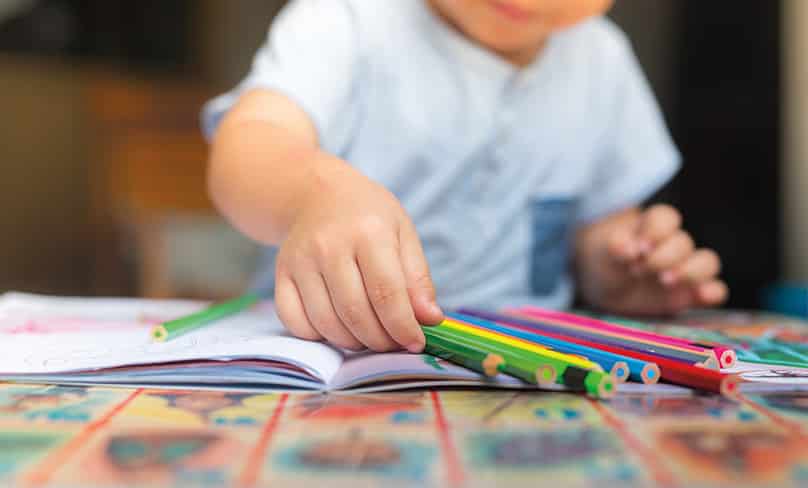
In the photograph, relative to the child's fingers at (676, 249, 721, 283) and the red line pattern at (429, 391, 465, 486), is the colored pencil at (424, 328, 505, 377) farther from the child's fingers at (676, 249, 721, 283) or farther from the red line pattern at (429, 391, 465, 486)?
the child's fingers at (676, 249, 721, 283)

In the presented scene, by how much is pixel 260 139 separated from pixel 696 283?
1.17ft

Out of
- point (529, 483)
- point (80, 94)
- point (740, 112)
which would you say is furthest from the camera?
point (80, 94)

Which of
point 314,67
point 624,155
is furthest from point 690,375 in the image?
point 624,155

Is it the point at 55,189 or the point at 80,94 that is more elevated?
the point at 80,94

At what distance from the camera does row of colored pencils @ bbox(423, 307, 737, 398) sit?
320 millimetres

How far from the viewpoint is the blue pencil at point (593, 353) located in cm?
34

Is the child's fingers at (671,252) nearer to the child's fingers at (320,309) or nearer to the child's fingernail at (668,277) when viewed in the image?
the child's fingernail at (668,277)

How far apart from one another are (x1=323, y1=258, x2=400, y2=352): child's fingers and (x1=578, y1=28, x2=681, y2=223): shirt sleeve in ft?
1.49

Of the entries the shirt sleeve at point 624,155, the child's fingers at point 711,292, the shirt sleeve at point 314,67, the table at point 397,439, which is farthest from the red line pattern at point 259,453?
the shirt sleeve at point 624,155

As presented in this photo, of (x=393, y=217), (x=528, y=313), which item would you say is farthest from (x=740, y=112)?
(x=393, y=217)

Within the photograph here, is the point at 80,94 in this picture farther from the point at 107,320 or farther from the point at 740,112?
the point at 107,320

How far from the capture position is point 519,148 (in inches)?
27.8

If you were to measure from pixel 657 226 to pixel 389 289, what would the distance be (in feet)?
1.13

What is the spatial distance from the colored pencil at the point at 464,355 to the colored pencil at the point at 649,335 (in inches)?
4.2
